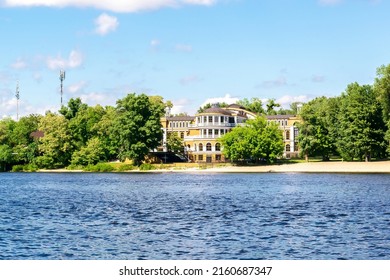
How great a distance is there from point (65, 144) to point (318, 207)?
83460mm

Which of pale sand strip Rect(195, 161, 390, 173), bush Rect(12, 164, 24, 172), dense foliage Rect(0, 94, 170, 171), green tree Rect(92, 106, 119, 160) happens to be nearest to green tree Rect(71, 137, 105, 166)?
dense foliage Rect(0, 94, 170, 171)

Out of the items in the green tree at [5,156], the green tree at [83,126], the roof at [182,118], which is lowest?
the green tree at [5,156]

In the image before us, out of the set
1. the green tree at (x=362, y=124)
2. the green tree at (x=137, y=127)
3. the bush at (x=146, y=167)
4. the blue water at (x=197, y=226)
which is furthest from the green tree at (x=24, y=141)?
the blue water at (x=197, y=226)

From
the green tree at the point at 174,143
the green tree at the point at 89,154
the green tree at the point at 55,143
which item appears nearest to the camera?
the green tree at the point at 89,154

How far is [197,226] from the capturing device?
35.8m

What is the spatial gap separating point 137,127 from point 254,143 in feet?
68.5

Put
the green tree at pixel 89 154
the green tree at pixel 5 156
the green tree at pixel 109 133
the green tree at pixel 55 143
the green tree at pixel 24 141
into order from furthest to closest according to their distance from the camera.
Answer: the green tree at pixel 24 141, the green tree at pixel 5 156, the green tree at pixel 109 133, the green tree at pixel 55 143, the green tree at pixel 89 154

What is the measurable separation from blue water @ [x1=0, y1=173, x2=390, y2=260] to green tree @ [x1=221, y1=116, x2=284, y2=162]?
56.3 m

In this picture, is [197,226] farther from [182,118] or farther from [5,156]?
[182,118]

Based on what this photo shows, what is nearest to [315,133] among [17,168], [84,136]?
[84,136]

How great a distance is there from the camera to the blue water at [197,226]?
92.5 ft

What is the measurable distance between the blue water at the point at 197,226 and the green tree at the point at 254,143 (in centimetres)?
5625

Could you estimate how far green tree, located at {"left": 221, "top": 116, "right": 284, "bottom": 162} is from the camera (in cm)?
11556

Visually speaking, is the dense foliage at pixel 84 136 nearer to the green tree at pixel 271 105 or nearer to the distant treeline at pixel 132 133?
the distant treeline at pixel 132 133
